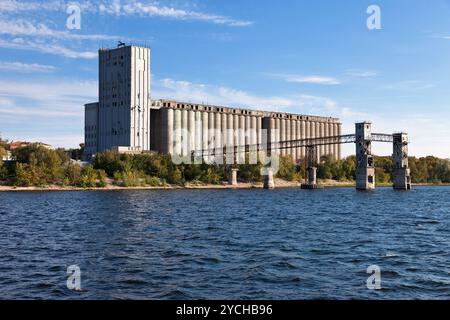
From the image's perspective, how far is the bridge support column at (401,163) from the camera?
17225 cm

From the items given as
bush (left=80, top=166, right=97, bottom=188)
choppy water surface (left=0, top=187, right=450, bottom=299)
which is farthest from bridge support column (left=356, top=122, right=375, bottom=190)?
choppy water surface (left=0, top=187, right=450, bottom=299)

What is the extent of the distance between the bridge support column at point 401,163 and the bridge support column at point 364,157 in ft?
45.1

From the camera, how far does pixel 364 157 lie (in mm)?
164125

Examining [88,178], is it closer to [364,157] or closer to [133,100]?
[133,100]

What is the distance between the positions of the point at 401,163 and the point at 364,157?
1750cm

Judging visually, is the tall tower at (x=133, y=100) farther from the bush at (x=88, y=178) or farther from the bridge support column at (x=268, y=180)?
the bridge support column at (x=268, y=180)

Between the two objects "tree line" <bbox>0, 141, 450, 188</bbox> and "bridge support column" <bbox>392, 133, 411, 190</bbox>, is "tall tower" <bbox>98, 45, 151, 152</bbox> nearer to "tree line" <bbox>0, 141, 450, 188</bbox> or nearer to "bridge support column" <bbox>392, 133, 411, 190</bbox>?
"tree line" <bbox>0, 141, 450, 188</bbox>

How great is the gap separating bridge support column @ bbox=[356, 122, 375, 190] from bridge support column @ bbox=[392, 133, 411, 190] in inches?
541

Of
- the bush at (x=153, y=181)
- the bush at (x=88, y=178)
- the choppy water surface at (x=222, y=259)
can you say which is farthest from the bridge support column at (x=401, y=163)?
the choppy water surface at (x=222, y=259)

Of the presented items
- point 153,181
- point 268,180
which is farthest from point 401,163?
point 153,181
